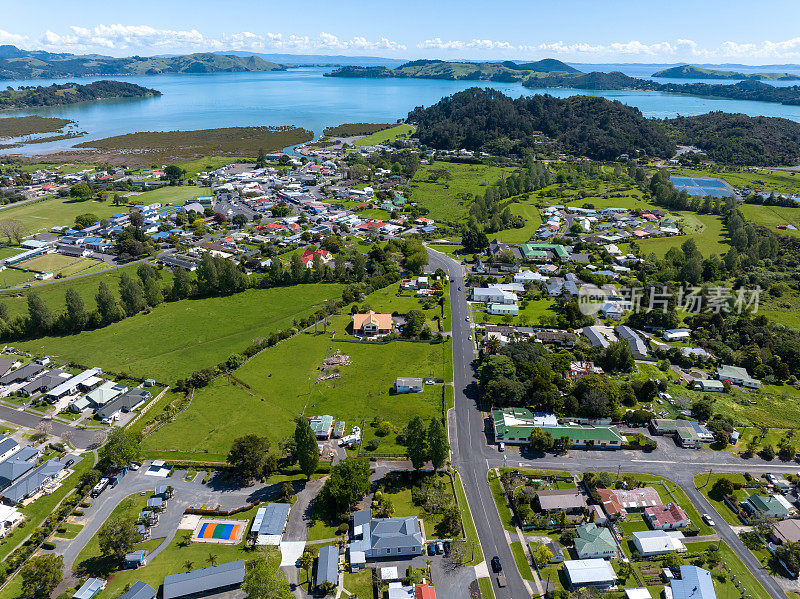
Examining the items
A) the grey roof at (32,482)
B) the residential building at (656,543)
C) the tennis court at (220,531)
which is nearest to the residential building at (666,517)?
the residential building at (656,543)

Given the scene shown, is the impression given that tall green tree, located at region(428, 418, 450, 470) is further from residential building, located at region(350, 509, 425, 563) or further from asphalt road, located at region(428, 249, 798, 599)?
residential building, located at region(350, 509, 425, 563)

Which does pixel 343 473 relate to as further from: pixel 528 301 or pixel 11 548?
pixel 528 301

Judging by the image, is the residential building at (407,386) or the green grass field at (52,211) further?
the green grass field at (52,211)

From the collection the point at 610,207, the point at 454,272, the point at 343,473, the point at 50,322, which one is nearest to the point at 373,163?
the point at 610,207

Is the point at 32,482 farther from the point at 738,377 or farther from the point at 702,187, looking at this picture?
the point at 702,187

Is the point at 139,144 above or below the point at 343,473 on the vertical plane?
above

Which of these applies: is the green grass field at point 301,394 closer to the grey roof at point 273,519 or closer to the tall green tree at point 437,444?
the tall green tree at point 437,444

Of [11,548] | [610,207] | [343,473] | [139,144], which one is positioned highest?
[139,144]
